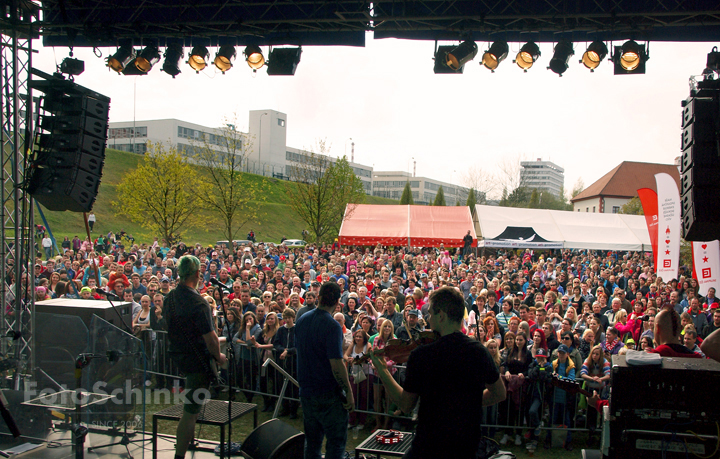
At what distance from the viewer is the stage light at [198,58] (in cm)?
629

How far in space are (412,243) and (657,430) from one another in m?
21.2

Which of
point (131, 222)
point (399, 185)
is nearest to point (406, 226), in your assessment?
point (131, 222)

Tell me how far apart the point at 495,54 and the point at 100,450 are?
5.74 m

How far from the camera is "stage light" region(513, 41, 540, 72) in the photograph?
19.1 feet

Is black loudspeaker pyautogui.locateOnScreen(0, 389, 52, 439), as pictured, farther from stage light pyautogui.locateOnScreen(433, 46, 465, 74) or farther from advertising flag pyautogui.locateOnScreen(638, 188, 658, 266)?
advertising flag pyautogui.locateOnScreen(638, 188, 658, 266)

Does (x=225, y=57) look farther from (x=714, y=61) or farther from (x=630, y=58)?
(x=714, y=61)

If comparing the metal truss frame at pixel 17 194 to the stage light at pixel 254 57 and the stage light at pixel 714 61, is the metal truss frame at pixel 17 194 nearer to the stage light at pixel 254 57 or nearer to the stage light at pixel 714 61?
the stage light at pixel 254 57

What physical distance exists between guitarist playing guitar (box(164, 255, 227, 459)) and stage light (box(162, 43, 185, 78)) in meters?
3.77

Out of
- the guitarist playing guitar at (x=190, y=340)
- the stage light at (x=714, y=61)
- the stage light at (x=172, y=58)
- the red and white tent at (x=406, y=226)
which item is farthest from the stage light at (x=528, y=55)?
the red and white tent at (x=406, y=226)

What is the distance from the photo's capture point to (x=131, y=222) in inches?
1699

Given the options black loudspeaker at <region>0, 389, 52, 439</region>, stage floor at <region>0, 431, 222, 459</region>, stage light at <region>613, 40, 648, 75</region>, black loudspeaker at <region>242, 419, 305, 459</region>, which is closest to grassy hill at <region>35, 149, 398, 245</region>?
black loudspeaker at <region>0, 389, 52, 439</region>

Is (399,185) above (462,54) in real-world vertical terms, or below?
above

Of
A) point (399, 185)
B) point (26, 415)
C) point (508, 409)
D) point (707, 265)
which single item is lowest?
point (508, 409)

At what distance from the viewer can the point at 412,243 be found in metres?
24.3
